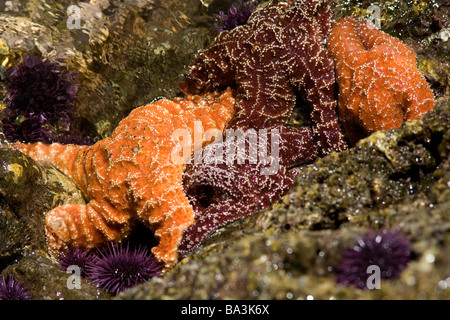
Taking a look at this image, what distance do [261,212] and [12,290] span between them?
2.29m

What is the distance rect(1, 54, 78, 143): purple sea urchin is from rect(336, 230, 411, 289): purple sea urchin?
171 inches

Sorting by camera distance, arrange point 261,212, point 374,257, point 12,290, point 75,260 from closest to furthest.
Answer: point 374,257
point 261,212
point 12,290
point 75,260

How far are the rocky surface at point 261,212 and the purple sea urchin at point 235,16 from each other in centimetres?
23

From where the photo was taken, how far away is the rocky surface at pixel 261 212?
2014mm

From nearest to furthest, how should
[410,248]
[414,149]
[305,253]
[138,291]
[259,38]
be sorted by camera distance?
[410,248] → [305,253] → [138,291] → [414,149] → [259,38]

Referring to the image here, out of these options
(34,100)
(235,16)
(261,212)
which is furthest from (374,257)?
(34,100)

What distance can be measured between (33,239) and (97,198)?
2.48 ft

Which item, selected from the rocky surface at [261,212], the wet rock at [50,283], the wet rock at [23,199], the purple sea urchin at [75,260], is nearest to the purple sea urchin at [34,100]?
the rocky surface at [261,212]

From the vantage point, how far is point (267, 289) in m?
1.99

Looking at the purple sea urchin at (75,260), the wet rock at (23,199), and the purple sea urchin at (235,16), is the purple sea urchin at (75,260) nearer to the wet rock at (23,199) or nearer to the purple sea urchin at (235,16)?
the wet rock at (23,199)

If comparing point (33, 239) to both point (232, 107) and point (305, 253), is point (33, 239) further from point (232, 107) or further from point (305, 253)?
point (305, 253)

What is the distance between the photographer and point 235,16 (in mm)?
5324

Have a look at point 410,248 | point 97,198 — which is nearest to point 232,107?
point 97,198

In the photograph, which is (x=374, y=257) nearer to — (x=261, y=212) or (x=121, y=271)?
(x=261, y=212)
